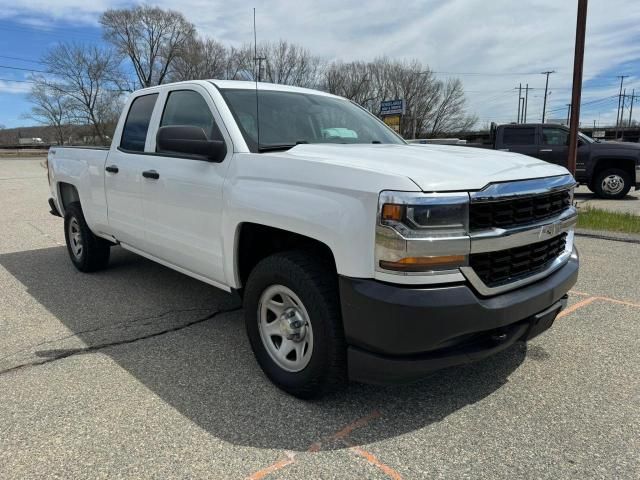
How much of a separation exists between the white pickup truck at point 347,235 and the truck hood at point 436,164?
12mm

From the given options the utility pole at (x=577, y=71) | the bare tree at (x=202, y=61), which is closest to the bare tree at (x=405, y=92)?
the bare tree at (x=202, y=61)

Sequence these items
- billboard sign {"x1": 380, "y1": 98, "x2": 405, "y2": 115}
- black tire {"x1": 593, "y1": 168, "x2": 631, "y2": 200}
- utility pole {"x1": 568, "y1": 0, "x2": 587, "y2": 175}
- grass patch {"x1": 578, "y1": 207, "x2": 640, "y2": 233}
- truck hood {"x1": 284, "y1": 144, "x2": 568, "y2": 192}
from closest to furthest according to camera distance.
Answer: truck hood {"x1": 284, "y1": 144, "x2": 568, "y2": 192}
grass patch {"x1": 578, "y1": 207, "x2": 640, "y2": 233}
utility pole {"x1": 568, "y1": 0, "x2": 587, "y2": 175}
black tire {"x1": 593, "y1": 168, "x2": 631, "y2": 200}
billboard sign {"x1": 380, "y1": 98, "x2": 405, "y2": 115}

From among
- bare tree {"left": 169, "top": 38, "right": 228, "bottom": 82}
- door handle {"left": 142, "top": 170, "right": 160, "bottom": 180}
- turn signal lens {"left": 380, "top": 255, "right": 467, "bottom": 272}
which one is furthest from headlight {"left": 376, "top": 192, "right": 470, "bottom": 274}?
bare tree {"left": 169, "top": 38, "right": 228, "bottom": 82}

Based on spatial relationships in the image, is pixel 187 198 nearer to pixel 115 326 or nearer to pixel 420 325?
pixel 115 326

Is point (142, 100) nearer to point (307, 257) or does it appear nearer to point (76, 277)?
point (76, 277)

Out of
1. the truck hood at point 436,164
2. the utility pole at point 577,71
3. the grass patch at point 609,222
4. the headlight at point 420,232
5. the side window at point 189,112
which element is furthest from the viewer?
the utility pole at point 577,71

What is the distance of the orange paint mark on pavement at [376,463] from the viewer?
2.33 m

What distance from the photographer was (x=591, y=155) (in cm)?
1369

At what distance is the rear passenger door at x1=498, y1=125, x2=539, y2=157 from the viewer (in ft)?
46.4

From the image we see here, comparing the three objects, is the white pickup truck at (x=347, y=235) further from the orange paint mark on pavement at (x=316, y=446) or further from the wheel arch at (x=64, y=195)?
the wheel arch at (x=64, y=195)

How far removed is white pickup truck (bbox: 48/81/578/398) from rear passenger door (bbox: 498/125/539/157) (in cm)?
1148

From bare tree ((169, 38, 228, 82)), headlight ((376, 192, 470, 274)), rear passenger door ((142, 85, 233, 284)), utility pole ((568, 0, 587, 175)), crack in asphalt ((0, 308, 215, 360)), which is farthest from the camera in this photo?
bare tree ((169, 38, 228, 82))

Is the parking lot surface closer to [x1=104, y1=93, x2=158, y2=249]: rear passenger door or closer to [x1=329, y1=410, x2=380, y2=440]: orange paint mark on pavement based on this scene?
[x1=329, y1=410, x2=380, y2=440]: orange paint mark on pavement

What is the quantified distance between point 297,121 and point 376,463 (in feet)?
7.76
